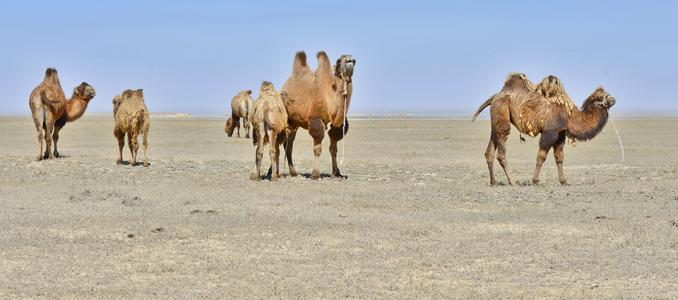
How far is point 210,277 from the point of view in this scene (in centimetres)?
848

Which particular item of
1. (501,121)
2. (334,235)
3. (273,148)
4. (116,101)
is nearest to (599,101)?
(501,121)

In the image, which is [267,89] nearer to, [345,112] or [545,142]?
[345,112]

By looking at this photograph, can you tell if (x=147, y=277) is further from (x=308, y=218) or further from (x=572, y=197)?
(x=572, y=197)

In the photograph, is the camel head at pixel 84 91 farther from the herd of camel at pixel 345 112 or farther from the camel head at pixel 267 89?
the camel head at pixel 267 89

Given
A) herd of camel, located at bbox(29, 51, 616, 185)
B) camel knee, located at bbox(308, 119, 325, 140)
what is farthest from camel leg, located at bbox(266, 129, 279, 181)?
camel knee, located at bbox(308, 119, 325, 140)

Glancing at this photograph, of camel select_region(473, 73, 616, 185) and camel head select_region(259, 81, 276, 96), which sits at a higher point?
camel head select_region(259, 81, 276, 96)

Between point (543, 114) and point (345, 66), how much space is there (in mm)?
3314

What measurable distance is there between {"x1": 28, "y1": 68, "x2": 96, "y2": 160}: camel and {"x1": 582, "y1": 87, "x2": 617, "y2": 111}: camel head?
11.4 metres

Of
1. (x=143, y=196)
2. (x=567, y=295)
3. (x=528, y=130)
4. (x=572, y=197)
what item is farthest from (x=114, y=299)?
(x=528, y=130)

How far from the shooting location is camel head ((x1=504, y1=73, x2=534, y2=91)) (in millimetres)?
16141

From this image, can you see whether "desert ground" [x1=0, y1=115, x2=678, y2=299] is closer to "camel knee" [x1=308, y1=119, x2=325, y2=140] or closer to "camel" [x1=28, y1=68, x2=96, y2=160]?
"camel knee" [x1=308, y1=119, x2=325, y2=140]

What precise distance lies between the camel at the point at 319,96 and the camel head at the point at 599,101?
12.7 feet

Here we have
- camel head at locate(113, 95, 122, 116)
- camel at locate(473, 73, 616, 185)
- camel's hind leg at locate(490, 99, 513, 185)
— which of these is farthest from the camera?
camel head at locate(113, 95, 122, 116)

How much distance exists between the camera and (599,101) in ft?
53.8
